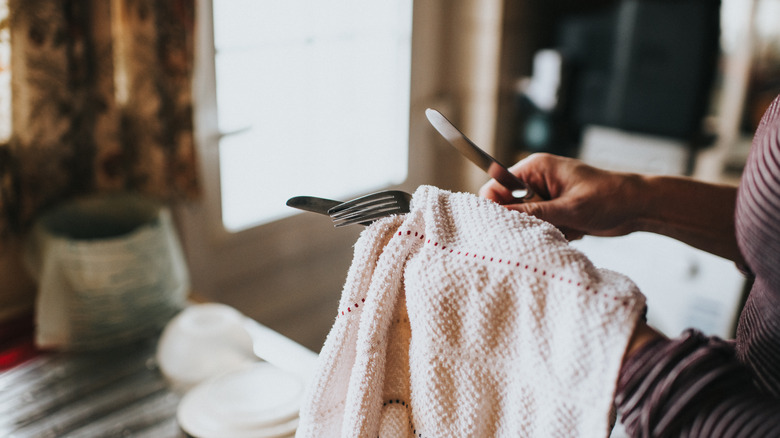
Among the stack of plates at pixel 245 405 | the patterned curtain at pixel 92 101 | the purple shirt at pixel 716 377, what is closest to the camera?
the purple shirt at pixel 716 377

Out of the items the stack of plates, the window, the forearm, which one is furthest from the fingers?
the window

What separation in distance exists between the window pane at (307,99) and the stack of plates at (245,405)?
2.47ft

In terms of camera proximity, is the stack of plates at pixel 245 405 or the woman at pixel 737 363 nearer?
the woman at pixel 737 363

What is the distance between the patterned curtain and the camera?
3.37 feet

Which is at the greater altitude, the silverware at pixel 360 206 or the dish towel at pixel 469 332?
the silverware at pixel 360 206

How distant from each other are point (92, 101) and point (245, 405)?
664 millimetres

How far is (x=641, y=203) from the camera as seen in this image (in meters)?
0.70

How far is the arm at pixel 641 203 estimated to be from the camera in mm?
684

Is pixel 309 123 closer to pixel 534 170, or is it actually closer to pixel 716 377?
pixel 534 170

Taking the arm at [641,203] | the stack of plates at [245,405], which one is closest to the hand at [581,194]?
the arm at [641,203]

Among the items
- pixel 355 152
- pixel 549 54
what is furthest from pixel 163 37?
pixel 549 54

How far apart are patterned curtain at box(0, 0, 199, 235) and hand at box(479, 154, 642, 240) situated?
2.50 feet

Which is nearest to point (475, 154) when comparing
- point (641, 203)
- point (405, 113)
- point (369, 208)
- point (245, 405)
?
point (369, 208)

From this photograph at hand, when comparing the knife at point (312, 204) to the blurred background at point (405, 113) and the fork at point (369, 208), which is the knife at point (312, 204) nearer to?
the fork at point (369, 208)
